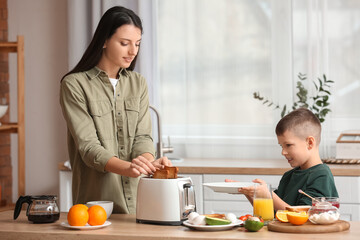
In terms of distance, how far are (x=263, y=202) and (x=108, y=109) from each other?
776mm

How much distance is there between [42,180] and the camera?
425 centimetres

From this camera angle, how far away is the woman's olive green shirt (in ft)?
7.68

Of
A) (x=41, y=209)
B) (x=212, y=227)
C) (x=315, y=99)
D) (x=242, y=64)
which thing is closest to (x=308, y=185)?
(x=212, y=227)

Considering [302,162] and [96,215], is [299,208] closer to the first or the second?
[302,162]

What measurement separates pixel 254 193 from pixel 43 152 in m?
2.58

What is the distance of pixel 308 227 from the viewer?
5.98 feet

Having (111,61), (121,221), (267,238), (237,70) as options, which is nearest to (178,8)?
(237,70)

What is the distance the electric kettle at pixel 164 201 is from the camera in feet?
6.67

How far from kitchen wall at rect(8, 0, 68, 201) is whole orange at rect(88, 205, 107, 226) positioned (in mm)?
2261

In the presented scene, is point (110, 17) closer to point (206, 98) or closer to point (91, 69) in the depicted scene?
point (91, 69)

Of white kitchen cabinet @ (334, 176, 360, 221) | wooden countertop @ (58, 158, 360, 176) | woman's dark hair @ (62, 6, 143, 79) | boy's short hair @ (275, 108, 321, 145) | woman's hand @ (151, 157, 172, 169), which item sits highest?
woman's dark hair @ (62, 6, 143, 79)

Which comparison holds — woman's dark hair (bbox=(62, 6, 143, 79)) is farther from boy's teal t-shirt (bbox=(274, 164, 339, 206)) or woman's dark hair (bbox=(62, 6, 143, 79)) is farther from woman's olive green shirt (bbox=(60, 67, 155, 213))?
boy's teal t-shirt (bbox=(274, 164, 339, 206))

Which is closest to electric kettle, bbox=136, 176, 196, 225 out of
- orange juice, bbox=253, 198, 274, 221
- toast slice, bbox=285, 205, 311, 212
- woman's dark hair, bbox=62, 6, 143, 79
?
orange juice, bbox=253, 198, 274, 221

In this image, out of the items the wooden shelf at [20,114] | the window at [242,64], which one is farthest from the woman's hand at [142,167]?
the wooden shelf at [20,114]
